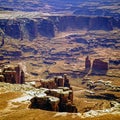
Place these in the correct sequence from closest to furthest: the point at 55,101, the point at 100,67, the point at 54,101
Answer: the point at 54,101 → the point at 55,101 → the point at 100,67

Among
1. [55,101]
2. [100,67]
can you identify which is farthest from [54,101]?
[100,67]

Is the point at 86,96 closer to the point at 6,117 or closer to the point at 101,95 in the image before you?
the point at 101,95

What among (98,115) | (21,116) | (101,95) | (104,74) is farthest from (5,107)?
(104,74)

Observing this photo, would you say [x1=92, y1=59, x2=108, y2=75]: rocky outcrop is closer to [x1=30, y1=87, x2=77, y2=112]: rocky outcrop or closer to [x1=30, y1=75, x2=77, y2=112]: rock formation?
[x1=30, y1=75, x2=77, y2=112]: rock formation

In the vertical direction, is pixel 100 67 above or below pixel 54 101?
above

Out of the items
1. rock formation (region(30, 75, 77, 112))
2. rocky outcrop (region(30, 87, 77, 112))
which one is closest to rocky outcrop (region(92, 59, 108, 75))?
rock formation (region(30, 75, 77, 112))

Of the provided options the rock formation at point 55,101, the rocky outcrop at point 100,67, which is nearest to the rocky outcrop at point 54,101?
the rock formation at point 55,101

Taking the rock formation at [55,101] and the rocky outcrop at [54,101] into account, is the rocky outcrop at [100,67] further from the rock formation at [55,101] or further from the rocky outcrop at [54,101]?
the rocky outcrop at [54,101]

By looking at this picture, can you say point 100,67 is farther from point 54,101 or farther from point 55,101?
point 54,101
